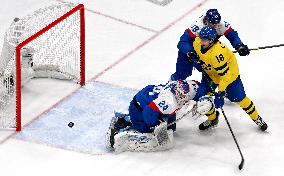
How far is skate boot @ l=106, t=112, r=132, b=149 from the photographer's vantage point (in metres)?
7.25

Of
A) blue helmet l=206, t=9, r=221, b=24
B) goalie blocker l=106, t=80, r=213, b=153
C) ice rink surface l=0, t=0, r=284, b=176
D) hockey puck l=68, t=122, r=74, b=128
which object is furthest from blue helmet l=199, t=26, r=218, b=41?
hockey puck l=68, t=122, r=74, b=128

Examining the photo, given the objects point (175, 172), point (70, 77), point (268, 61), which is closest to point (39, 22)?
point (70, 77)

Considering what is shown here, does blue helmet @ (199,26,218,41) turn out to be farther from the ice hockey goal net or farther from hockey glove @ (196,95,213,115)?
the ice hockey goal net

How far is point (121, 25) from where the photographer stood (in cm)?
979

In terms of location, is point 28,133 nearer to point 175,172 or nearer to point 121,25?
point 175,172

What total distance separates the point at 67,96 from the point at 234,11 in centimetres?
288

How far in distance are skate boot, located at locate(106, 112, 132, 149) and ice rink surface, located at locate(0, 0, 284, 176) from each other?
123 millimetres

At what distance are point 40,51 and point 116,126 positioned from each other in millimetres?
1557

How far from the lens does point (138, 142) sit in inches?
286

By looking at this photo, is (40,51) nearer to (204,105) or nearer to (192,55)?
(192,55)

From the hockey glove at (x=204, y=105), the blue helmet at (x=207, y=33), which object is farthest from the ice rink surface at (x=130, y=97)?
the blue helmet at (x=207, y=33)

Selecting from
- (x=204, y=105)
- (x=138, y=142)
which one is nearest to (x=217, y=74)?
(x=204, y=105)

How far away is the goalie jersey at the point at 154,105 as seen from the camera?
277 inches

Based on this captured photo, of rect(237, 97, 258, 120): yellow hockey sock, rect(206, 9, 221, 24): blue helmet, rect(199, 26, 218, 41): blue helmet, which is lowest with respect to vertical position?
rect(237, 97, 258, 120): yellow hockey sock
